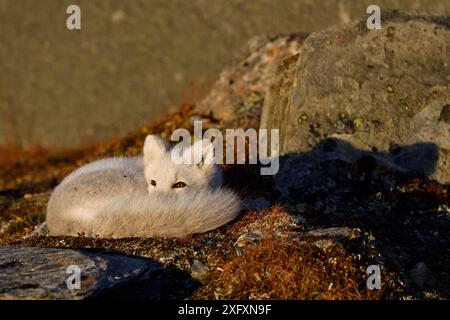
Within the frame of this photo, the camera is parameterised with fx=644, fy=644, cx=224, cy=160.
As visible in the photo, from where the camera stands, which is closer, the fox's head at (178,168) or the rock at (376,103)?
the fox's head at (178,168)

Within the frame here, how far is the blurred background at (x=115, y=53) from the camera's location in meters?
20.6

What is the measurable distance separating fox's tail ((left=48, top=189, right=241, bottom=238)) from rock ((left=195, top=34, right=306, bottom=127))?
18.9 feet

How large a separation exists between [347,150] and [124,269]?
452 centimetres

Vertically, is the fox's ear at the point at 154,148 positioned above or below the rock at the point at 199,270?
above

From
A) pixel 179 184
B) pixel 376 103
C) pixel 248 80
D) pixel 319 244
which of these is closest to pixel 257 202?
pixel 179 184

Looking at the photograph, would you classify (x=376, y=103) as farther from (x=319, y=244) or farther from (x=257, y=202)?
(x=319, y=244)

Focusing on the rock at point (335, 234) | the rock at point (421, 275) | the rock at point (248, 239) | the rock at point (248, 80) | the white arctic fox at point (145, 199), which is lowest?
the rock at point (421, 275)

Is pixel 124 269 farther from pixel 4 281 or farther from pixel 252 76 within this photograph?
pixel 252 76

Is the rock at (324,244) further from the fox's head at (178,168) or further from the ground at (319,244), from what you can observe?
the fox's head at (178,168)

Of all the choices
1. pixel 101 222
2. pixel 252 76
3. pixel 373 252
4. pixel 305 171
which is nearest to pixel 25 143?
pixel 252 76

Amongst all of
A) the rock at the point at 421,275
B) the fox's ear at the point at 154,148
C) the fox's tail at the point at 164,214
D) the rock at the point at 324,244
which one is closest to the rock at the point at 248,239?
the fox's tail at the point at 164,214

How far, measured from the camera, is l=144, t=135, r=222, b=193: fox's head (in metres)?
7.45

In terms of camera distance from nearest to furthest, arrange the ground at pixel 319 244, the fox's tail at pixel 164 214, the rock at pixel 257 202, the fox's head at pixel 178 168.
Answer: the ground at pixel 319 244, the fox's tail at pixel 164 214, the fox's head at pixel 178 168, the rock at pixel 257 202

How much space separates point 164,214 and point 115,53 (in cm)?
1687
